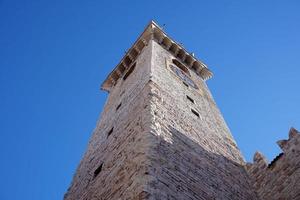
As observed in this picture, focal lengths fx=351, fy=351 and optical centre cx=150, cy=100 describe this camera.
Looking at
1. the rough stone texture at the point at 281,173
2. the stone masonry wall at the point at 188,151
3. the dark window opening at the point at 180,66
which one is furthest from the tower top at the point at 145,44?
the rough stone texture at the point at 281,173

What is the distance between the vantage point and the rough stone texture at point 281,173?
7.13 m

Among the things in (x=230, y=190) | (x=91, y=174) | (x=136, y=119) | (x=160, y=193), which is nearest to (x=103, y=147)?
(x=91, y=174)

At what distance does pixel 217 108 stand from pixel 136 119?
5.67 meters

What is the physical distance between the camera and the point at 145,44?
15203 mm

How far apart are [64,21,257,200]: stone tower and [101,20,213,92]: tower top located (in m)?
3.74

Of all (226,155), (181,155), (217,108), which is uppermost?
(217,108)

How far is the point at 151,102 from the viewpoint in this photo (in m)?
7.73

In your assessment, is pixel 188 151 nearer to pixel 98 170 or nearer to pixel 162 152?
pixel 162 152

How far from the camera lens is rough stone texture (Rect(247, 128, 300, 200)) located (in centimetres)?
713

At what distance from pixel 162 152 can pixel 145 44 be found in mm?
9804

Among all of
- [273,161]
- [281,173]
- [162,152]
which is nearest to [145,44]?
[273,161]

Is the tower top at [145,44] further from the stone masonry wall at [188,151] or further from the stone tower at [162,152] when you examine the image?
the stone masonry wall at [188,151]

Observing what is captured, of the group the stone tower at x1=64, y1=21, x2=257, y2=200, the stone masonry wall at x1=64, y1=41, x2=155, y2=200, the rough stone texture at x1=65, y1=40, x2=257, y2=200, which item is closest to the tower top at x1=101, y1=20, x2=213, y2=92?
the stone tower at x1=64, y1=21, x2=257, y2=200

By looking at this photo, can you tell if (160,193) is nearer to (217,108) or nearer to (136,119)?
(136,119)
